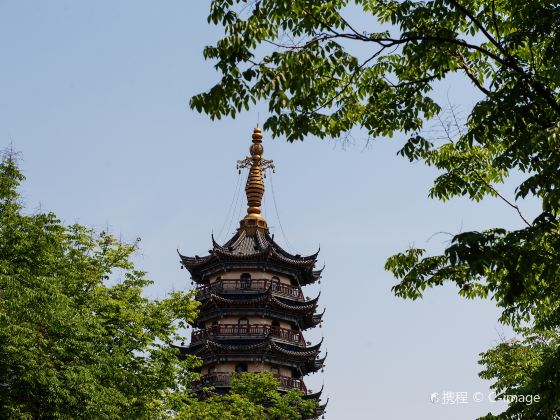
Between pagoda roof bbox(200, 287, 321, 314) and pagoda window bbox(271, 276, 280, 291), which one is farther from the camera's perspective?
pagoda window bbox(271, 276, 280, 291)

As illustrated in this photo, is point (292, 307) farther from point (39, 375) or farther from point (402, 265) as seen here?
point (402, 265)

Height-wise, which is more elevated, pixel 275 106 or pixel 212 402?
pixel 212 402

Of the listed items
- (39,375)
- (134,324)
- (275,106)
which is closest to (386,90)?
(275,106)

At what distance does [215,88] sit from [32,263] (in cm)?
1312

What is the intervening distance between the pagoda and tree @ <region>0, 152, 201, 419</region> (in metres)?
16.0

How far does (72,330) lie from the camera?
20641mm

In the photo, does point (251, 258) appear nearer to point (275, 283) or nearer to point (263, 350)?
point (275, 283)

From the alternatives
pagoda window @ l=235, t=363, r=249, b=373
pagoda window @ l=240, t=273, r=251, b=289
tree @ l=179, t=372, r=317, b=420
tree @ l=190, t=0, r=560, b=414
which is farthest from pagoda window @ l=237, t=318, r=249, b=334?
tree @ l=190, t=0, r=560, b=414

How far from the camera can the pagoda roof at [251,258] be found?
45562mm

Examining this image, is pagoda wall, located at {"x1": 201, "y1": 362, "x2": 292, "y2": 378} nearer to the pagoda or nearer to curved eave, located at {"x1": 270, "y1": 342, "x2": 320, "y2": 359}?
the pagoda

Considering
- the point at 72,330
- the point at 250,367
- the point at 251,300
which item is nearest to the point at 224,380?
the point at 250,367

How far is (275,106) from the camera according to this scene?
9.54m

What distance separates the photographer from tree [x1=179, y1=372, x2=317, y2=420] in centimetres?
3198

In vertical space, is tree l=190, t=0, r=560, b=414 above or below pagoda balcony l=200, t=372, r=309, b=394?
below
